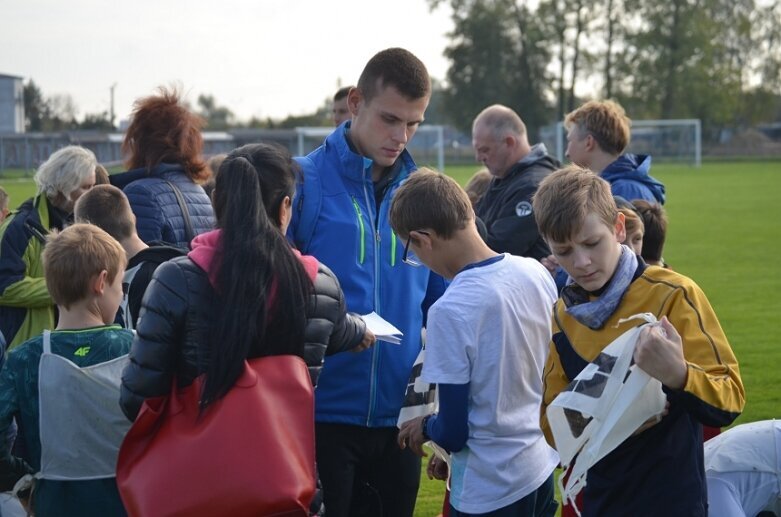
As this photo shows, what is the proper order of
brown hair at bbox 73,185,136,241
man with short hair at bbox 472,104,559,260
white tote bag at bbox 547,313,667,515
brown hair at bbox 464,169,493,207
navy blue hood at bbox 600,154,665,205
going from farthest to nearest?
brown hair at bbox 464,169,493,207 → navy blue hood at bbox 600,154,665,205 → man with short hair at bbox 472,104,559,260 → brown hair at bbox 73,185,136,241 → white tote bag at bbox 547,313,667,515

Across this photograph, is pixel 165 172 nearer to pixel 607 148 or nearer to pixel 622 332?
pixel 607 148

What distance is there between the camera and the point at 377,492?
13.0 ft

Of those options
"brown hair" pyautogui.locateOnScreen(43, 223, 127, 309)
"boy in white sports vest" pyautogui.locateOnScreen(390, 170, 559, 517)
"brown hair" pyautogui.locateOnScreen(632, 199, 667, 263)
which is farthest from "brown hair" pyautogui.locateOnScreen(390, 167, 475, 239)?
"brown hair" pyautogui.locateOnScreen(632, 199, 667, 263)

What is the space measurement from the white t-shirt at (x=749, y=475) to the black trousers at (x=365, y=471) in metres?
1.11

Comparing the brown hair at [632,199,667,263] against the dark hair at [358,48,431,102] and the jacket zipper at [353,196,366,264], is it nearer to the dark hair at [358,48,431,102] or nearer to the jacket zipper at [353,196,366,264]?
the dark hair at [358,48,431,102]

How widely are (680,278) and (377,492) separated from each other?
58.8 inches

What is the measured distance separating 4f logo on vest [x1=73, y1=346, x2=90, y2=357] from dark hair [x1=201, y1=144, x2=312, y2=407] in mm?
825

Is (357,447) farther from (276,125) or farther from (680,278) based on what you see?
(276,125)

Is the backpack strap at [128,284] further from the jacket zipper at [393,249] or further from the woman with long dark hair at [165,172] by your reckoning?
the jacket zipper at [393,249]

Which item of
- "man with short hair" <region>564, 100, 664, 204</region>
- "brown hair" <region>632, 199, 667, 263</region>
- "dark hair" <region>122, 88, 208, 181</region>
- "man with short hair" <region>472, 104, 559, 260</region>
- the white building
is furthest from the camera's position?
the white building

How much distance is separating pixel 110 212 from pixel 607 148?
126 inches

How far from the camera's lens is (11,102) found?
66.0 m

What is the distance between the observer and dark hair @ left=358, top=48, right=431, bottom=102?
158 inches

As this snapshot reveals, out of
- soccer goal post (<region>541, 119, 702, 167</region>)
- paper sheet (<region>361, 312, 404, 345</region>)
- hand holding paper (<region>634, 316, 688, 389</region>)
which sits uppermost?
hand holding paper (<region>634, 316, 688, 389</region>)
